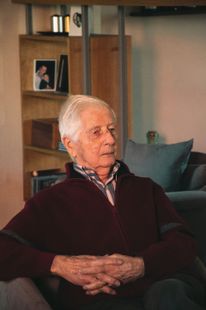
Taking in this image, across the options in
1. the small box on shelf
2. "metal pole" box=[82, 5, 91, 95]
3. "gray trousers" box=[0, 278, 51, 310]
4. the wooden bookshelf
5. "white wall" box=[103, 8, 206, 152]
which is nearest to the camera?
"gray trousers" box=[0, 278, 51, 310]

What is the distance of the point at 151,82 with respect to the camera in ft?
15.9

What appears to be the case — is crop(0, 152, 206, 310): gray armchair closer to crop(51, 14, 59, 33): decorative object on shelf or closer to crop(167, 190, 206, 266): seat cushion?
crop(167, 190, 206, 266): seat cushion

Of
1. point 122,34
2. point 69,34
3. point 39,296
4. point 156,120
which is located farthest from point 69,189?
point 156,120

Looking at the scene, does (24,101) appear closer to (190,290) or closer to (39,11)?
(39,11)

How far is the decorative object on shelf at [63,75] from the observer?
4.63m

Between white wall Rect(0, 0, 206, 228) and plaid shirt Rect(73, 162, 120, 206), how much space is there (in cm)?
249

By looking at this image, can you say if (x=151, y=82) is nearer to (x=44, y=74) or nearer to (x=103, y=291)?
(x=44, y=74)

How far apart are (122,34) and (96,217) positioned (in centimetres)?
227

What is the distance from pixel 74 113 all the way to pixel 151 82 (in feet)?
9.10

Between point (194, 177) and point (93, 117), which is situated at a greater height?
point (93, 117)

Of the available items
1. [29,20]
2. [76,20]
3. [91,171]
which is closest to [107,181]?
[91,171]

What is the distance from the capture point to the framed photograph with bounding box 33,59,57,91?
479 cm

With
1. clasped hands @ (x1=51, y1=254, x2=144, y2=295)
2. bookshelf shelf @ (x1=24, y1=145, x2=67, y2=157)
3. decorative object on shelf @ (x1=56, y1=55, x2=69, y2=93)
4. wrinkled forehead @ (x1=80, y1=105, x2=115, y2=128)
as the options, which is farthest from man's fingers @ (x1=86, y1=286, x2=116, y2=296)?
decorative object on shelf @ (x1=56, y1=55, x2=69, y2=93)

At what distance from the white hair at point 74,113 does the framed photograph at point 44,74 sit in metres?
2.65
